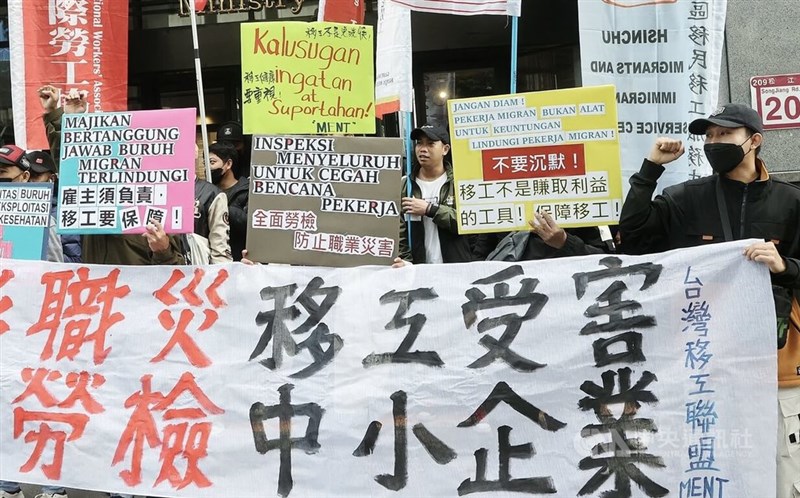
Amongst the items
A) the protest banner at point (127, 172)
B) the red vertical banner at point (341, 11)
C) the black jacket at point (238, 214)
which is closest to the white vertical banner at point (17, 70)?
the black jacket at point (238, 214)

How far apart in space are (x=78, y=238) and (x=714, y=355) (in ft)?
12.4

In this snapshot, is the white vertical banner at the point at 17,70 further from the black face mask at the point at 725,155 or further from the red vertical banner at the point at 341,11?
the black face mask at the point at 725,155

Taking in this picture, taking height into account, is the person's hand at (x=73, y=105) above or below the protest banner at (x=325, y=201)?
above

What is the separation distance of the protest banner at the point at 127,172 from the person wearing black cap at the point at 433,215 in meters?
1.25

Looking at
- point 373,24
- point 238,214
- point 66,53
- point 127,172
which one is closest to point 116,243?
point 127,172

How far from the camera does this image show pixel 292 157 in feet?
14.9

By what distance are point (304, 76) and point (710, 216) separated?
2.28m

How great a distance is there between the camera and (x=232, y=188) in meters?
6.20

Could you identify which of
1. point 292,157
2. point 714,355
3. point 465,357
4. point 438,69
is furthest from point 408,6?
point 438,69

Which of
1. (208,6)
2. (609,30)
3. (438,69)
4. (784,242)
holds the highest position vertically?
(208,6)

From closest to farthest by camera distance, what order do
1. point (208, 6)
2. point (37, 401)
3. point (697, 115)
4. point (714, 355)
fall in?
point (714, 355)
point (37, 401)
point (697, 115)
point (208, 6)

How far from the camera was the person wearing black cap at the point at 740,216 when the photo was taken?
3906mm

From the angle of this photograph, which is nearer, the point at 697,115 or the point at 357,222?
the point at 357,222

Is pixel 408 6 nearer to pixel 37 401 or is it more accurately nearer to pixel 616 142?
pixel 616 142
